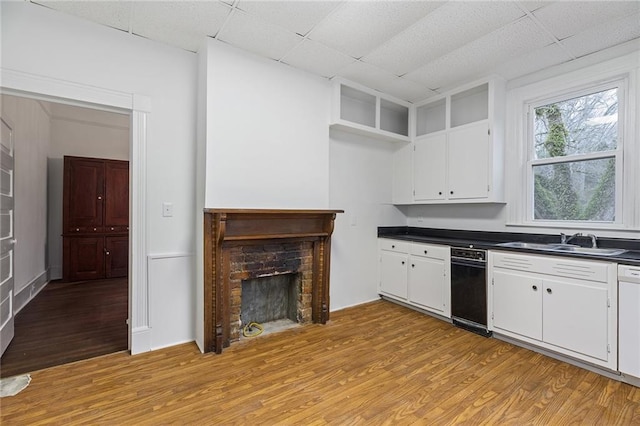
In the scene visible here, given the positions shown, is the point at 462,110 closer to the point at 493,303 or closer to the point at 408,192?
the point at 408,192

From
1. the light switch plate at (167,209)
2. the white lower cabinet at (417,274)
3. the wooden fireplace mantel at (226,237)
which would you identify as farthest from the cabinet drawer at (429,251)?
the light switch plate at (167,209)

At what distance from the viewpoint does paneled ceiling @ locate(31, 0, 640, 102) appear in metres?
2.19

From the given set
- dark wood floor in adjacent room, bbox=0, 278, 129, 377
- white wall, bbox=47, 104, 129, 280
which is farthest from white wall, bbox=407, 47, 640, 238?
white wall, bbox=47, 104, 129, 280

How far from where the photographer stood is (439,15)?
2268mm

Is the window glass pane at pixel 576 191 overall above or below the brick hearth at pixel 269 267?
above

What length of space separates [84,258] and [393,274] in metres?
4.93

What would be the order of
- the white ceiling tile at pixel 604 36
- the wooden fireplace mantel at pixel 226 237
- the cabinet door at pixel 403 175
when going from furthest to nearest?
the cabinet door at pixel 403 175 < the wooden fireplace mantel at pixel 226 237 < the white ceiling tile at pixel 604 36

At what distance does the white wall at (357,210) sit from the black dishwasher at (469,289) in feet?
3.67

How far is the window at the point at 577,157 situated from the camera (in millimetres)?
2744

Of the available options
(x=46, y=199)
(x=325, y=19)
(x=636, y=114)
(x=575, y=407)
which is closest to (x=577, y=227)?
(x=636, y=114)

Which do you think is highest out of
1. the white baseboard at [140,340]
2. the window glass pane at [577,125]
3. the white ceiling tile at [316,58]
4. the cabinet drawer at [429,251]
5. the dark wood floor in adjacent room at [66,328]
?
the white ceiling tile at [316,58]

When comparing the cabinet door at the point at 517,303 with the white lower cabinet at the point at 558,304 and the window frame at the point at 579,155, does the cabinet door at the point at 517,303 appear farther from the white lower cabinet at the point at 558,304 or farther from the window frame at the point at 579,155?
the window frame at the point at 579,155

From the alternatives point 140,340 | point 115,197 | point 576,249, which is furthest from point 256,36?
point 115,197

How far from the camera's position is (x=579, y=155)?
9.61ft
